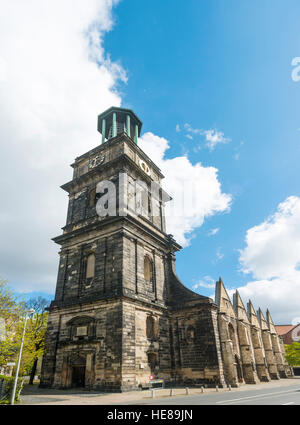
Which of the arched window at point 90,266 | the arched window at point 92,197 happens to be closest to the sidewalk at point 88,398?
the arched window at point 90,266

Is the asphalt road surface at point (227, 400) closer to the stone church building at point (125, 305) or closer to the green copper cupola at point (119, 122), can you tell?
the stone church building at point (125, 305)

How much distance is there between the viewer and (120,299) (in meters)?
18.3

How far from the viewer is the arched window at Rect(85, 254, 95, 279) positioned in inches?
866

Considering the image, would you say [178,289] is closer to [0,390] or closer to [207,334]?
[207,334]

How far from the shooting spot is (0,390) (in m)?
11.4

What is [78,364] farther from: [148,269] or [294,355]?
[294,355]

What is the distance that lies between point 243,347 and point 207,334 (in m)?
9.90

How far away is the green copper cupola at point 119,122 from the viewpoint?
102ft

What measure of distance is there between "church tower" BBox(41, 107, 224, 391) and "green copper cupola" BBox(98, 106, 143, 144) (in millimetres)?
3899

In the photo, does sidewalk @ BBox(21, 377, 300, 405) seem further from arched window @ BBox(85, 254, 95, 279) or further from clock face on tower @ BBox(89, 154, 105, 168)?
clock face on tower @ BBox(89, 154, 105, 168)

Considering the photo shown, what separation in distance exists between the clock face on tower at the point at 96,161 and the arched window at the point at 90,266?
10.0 m

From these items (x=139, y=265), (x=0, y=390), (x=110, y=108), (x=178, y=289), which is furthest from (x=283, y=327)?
(x=0, y=390)

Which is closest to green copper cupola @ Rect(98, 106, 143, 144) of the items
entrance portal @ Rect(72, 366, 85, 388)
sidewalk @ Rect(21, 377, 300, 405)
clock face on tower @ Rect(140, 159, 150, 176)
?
clock face on tower @ Rect(140, 159, 150, 176)
